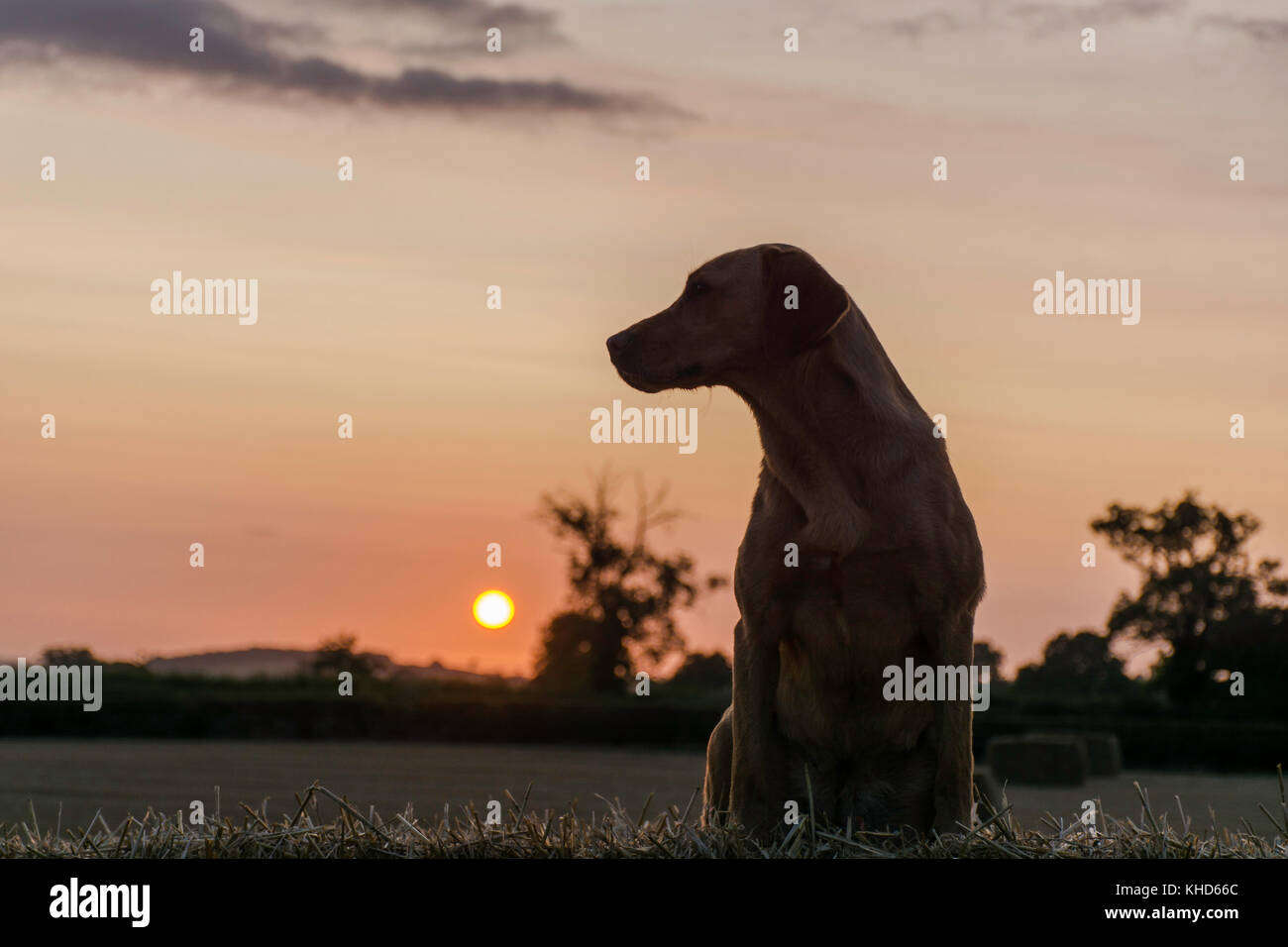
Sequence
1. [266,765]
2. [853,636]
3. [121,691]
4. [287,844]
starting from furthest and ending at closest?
[121,691] → [266,765] → [853,636] → [287,844]

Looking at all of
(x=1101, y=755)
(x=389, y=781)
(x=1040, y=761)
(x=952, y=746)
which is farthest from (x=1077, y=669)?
(x=952, y=746)

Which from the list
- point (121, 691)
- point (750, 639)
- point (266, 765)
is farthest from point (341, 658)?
point (750, 639)

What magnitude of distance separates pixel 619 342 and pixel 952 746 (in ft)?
6.47

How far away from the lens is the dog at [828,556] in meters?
5.20

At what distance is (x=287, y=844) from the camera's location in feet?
15.9

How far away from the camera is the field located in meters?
17.5

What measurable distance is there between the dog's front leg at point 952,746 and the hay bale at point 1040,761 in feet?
68.7

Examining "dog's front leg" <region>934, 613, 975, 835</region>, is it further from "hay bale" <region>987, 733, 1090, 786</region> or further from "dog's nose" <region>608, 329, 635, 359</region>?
"hay bale" <region>987, 733, 1090, 786</region>

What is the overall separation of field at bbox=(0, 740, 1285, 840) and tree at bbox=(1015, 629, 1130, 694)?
1632cm

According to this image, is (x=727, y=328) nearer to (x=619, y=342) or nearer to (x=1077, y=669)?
(x=619, y=342)

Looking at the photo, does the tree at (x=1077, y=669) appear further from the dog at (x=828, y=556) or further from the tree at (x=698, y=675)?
the dog at (x=828, y=556)

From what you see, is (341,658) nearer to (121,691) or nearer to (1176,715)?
(121,691)

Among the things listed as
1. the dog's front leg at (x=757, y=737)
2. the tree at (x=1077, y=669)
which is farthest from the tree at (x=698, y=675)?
the dog's front leg at (x=757, y=737)
